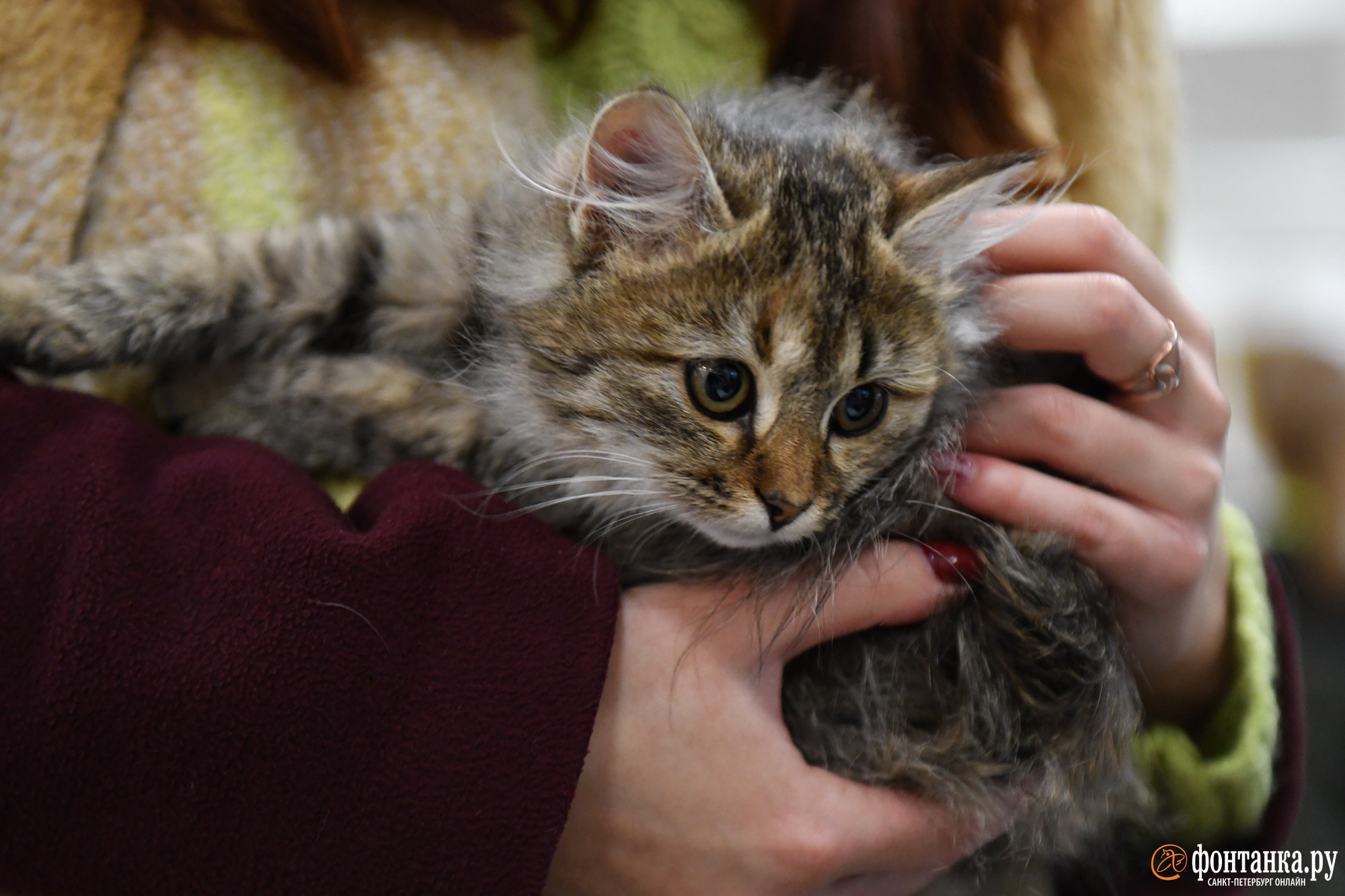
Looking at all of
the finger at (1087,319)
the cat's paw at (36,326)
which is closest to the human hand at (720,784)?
the finger at (1087,319)

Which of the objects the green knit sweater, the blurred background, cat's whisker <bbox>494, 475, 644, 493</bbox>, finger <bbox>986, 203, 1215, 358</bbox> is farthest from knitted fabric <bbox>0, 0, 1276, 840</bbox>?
the blurred background

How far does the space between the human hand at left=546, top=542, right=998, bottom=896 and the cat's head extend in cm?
12

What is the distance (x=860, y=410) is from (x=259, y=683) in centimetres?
74

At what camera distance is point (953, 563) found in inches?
42.5

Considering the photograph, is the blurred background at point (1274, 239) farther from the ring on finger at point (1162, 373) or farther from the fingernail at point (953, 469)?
the fingernail at point (953, 469)

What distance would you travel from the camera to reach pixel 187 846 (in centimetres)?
84

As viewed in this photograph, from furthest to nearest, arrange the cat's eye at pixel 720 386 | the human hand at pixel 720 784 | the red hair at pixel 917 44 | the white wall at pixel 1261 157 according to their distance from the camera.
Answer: the white wall at pixel 1261 157 → the red hair at pixel 917 44 → the cat's eye at pixel 720 386 → the human hand at pixel 720 784

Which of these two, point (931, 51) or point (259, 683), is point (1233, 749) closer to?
point (931, 51)

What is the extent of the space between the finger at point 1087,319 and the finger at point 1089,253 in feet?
0.11

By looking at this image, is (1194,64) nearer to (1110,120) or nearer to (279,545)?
(1110,120)

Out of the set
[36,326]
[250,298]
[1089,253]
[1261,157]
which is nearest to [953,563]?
[1089,253]

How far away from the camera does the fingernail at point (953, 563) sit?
1.08 m

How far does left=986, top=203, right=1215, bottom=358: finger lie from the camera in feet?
3.64

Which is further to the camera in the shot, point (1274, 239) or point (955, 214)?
point (1274, 239)
